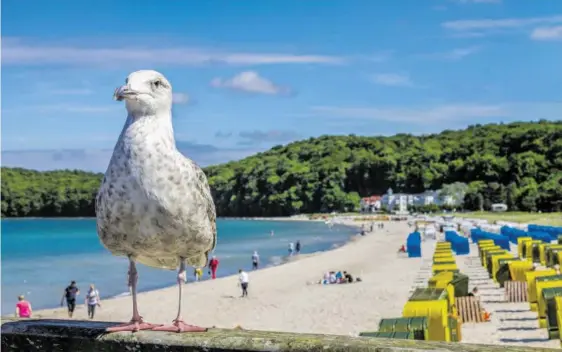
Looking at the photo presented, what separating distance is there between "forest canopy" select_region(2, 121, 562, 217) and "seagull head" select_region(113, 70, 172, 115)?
389ft

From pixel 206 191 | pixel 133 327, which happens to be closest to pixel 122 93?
pixel 206 191

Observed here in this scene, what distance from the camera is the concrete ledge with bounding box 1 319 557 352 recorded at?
2406mm

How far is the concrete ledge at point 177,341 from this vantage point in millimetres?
2406

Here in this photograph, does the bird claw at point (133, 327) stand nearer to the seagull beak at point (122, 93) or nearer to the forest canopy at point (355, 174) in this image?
the seagull beak at point (122, 93)

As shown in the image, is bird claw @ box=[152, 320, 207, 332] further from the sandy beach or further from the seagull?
the sandy beach

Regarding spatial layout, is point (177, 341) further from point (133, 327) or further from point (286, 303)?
point (286, 303)

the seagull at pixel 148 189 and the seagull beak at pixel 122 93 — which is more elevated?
the seagull beak at pixel 122 93

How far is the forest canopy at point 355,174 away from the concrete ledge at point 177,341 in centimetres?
11883

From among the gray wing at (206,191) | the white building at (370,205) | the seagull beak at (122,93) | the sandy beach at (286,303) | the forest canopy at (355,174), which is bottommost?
the sandy beach at (286,303)

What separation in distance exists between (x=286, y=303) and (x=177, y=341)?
Answer: 66.9 ft

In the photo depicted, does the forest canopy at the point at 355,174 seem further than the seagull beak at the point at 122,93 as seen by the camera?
Yes

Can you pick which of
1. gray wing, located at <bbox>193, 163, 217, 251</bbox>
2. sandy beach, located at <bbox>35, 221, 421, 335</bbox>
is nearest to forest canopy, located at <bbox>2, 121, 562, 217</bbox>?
sandy beach, located at <bbox>35, 221, 421, 335</bbox>

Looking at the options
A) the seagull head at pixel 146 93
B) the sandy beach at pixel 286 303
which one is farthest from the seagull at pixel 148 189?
the sandy beach at pixel 286 303

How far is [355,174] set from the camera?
513ft
